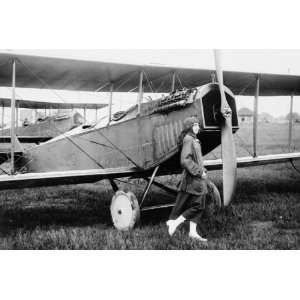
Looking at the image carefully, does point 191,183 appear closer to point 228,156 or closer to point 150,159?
point 228,156

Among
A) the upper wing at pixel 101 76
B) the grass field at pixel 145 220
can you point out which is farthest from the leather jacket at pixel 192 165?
the upper wing at pixel 101 76

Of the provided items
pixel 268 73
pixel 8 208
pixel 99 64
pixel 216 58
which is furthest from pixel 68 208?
pixel 268 73

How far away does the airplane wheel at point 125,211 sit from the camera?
5.46 meters

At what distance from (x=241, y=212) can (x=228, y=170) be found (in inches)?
52.7

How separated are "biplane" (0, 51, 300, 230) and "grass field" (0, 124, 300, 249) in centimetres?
51

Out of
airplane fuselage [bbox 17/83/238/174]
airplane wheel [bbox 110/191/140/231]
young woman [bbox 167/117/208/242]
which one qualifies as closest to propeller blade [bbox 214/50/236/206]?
airplane fuselage [bbox 17/83/238/174]

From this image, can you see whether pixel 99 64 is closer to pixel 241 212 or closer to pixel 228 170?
pixel 228 170

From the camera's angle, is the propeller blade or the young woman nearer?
the young woman

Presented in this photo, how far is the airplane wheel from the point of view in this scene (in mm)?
5457

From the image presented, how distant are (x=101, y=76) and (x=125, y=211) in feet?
8.53

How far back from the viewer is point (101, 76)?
684 centimetres

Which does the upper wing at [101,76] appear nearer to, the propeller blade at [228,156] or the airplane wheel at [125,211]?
the propeller blade at [228,156]

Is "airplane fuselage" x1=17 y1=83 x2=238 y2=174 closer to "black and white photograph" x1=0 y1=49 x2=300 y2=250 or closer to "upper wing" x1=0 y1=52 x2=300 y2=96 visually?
"black and white photograph" x1=0 y1=49 x2=300 y2=250

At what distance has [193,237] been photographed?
479 centimetres
